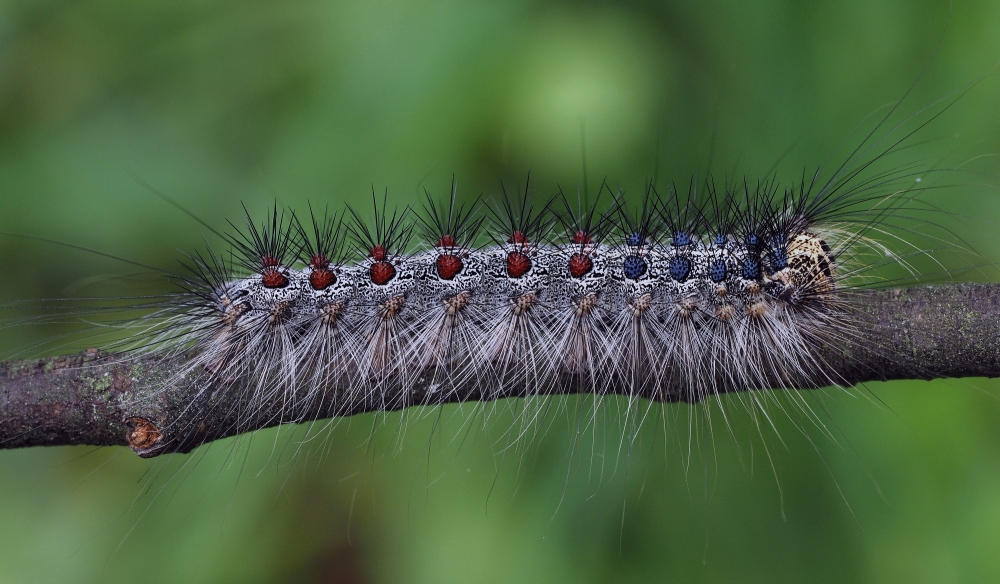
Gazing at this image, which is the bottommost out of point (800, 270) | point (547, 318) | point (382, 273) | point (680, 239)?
point (547, 318)

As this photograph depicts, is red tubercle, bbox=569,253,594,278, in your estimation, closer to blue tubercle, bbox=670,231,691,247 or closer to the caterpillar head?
blue tubercle, bbox=670,231,691,247

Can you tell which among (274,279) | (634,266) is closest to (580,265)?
(634,266)

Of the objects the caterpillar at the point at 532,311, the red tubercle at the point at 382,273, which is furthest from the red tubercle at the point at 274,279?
the red tubercle at the point at 382,273

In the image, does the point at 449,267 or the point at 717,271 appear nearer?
the point at 717,271

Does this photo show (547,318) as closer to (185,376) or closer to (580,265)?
(580,265)

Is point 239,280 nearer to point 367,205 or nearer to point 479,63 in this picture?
point 367,205

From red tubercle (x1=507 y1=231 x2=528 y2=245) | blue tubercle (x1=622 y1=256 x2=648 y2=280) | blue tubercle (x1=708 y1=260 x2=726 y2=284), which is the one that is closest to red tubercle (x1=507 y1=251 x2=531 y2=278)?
red tubercle (x1=507 y1=231 x2=528 y2=245)

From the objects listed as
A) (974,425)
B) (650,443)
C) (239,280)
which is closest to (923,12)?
(974,425)

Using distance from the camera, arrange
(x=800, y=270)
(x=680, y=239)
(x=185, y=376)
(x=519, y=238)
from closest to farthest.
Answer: (x=185, y=376), (x=800, y=270), (x=680, y=239), (x=519, y=238)
